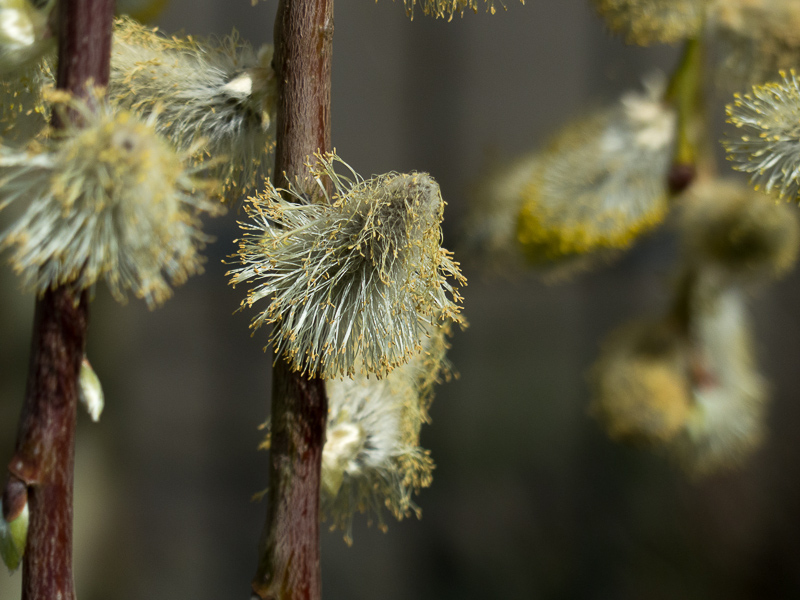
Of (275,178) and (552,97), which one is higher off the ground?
(552,97)

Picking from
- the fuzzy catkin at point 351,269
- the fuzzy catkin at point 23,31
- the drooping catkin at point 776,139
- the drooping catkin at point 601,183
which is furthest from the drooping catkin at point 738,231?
the fuzzy catkin at point 23,31

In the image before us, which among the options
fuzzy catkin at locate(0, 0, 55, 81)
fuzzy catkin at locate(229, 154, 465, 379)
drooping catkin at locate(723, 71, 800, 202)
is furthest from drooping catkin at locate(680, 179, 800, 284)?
fuzzy catkin at locate(0, 0, 55, 81)

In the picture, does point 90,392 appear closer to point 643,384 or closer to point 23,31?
point 23,31

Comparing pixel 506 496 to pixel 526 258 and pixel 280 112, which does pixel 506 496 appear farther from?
pixel 280 112

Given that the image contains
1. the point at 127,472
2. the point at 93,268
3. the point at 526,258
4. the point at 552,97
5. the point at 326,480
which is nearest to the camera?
the point at 93,268

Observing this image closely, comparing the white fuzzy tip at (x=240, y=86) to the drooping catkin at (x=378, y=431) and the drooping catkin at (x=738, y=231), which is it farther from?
the drooping catkin at (x=738, y=231)

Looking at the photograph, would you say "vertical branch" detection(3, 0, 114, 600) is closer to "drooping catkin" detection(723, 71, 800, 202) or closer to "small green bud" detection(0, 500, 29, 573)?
"small green bud" detection(0, 500, 29, 573)

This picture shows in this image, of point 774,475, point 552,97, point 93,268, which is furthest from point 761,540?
point 93,268
